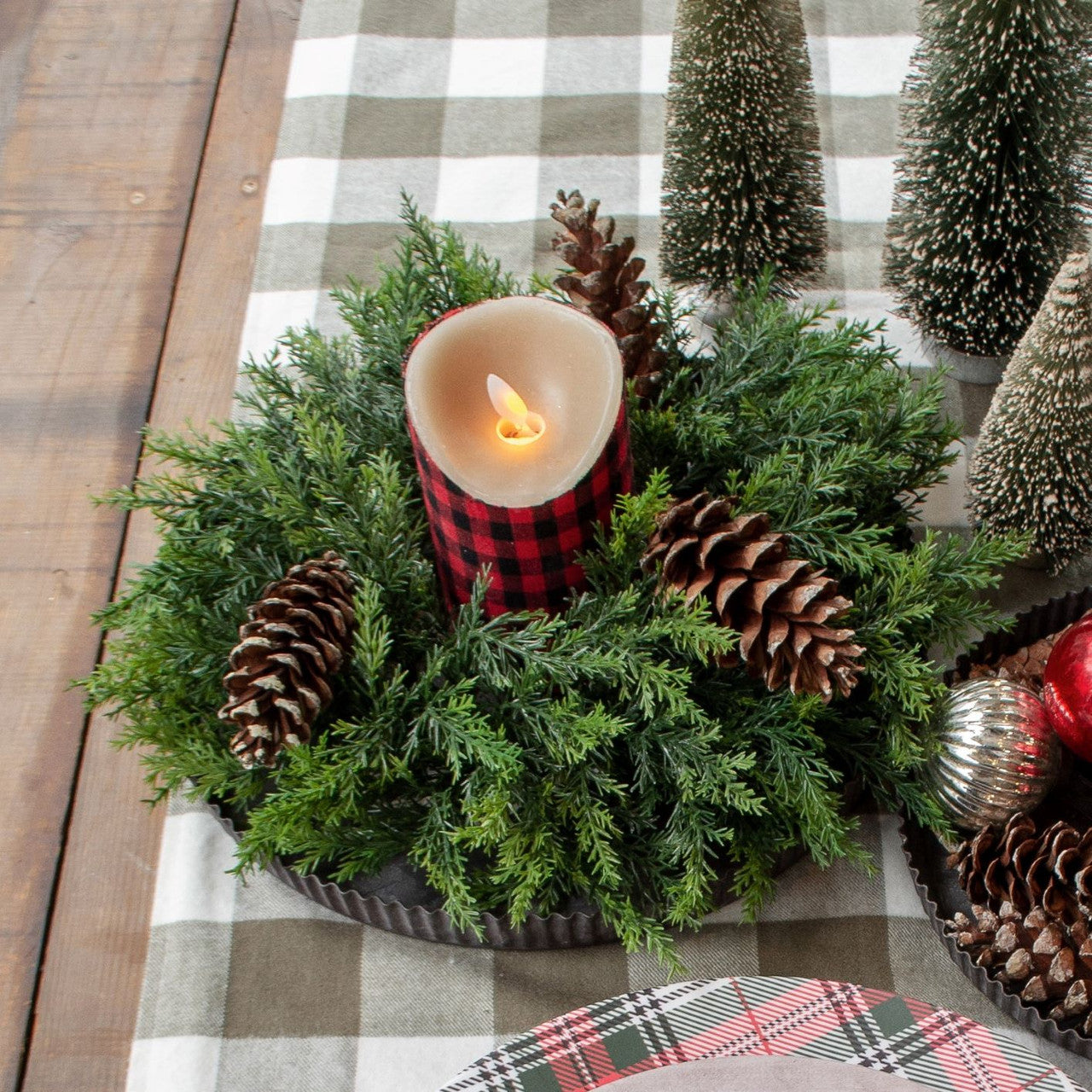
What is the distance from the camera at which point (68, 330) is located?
837mm

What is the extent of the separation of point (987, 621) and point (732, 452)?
0.14 meters

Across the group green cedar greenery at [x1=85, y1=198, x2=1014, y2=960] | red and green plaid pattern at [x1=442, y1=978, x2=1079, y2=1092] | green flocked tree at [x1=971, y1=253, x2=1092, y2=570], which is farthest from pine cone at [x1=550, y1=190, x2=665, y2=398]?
red and green plaid pattern at [x1=442, y1=978, x2=1079, y2=1092]

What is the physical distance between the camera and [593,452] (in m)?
0.46

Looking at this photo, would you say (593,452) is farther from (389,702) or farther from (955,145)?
(955,145)

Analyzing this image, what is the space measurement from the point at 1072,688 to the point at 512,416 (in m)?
0.27

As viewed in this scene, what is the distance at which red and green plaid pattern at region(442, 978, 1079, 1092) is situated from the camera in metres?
0.43

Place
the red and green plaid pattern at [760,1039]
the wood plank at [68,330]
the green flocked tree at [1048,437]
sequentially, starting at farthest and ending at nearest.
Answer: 1. the wood plank at [68,330]
2. the green flocked tree at [1048,437]
3. the red and green plaid pattern at [760,1039]

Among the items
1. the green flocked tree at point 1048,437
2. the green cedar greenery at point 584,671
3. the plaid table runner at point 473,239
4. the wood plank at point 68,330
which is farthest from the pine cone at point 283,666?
the green flocked tree at point 1048,437

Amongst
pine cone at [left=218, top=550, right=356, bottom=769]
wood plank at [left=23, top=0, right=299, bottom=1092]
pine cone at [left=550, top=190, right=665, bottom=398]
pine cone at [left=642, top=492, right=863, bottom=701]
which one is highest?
pine cone at [left=550, top=190, right=665, bottom=398]

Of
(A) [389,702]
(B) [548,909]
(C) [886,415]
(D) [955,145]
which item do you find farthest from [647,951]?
(D) [955,145]

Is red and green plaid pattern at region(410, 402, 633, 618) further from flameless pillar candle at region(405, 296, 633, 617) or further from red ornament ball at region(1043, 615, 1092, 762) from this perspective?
red ornament ball at region(1043, 615, 1092, 762)

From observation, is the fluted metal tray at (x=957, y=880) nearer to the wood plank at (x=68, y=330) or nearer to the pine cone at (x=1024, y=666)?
the pine cone at (x=1024, y=666)

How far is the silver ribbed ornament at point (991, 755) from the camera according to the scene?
0.50 metres

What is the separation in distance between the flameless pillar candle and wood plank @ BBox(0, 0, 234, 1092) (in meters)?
0.32
